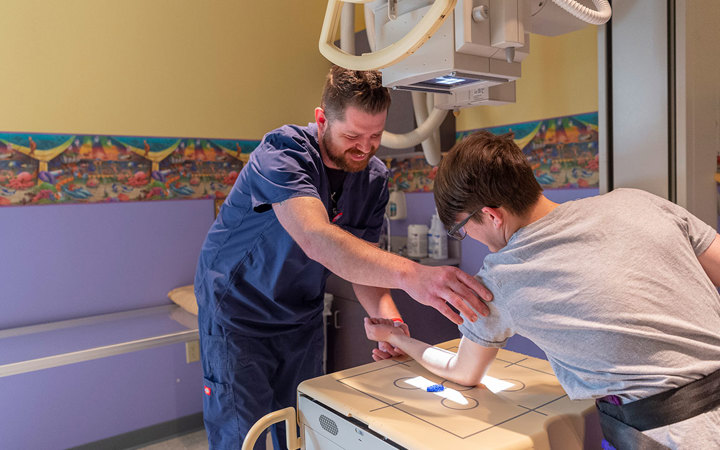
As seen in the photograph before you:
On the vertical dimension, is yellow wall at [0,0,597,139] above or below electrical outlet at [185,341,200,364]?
above

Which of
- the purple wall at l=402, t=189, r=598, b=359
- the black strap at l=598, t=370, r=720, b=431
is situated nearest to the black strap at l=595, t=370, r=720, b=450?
the black strap at l=598, t=370, r=720, b=431

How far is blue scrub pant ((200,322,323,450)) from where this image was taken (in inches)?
63.2

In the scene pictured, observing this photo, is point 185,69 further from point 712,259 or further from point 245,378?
point 712,259

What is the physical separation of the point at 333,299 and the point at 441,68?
223 centimetres

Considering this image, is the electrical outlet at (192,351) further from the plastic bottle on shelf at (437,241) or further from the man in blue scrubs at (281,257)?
the plastic bottle on shelf at (437,241)

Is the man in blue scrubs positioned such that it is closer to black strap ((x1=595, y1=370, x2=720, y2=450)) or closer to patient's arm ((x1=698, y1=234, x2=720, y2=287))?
black strap ((x1=595, y1=370, x2=720, y2=450))

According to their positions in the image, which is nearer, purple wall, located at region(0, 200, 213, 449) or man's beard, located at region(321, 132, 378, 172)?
man's beard, located at region(321, 132, 378, 172)

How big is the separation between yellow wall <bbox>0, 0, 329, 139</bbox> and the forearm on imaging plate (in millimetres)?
2385

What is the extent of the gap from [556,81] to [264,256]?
1.77 metres

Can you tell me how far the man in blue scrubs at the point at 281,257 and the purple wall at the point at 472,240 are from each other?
113 centimetres

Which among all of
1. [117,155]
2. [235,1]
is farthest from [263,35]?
[117,155]

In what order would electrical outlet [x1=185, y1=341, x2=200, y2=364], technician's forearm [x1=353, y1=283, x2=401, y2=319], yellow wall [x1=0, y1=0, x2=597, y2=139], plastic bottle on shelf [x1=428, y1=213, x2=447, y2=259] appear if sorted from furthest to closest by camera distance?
plastic bottle on shelf [x1=428, y1=213, x2=447, y2=259] < electrical outlet [x1=185, y1=341, x2=200, y2=364] < yellow wall [x1=0, y1=0, x2=597, y2=139] < technician's forearm [x1=353, y1=283, x2=401, y2=319]

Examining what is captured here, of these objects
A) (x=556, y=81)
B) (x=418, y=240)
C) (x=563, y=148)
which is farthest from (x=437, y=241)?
(x=556, y=81)

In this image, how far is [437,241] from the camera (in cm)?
306
